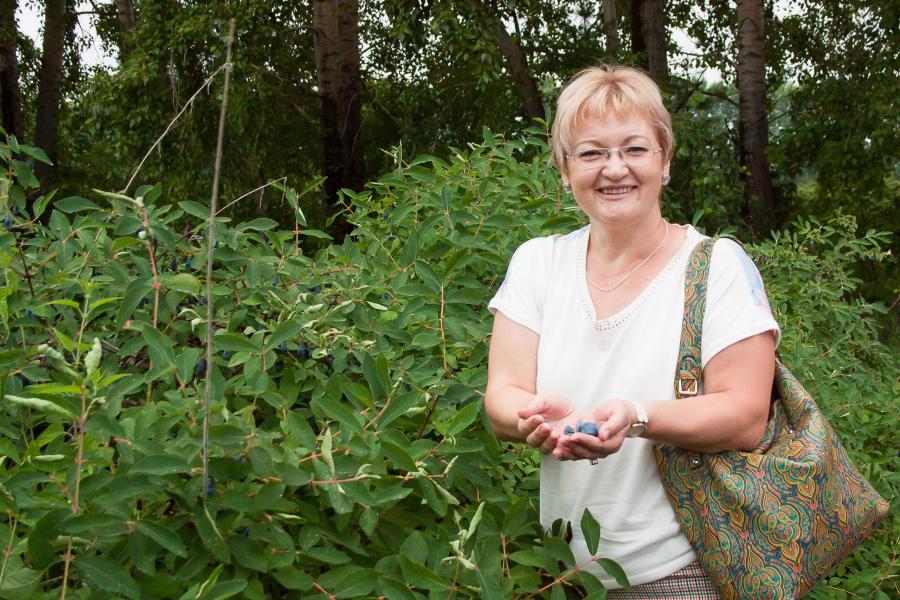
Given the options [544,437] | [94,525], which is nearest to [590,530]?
[544,437]

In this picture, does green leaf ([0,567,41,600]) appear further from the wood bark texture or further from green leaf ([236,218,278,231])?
the wood bark texture

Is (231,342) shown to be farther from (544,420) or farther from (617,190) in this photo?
(617,190)

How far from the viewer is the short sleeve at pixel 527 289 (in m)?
1.87

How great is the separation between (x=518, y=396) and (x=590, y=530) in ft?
0.85

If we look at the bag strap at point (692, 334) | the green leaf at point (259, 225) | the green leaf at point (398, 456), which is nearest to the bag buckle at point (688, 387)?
the bag strap at point (692, 334)

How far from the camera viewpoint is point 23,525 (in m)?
Result: 1.59

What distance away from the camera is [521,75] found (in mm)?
11859

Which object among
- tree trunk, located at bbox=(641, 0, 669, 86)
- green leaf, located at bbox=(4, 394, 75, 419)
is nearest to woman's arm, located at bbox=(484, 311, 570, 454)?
green leaf, located at bbox=(4, 394, 75, 419)

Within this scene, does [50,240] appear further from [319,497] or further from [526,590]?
[526,590]

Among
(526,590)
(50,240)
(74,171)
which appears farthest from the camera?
(74,171)

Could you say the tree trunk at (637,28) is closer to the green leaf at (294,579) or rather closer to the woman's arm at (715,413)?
the woman's arm at (715,413)

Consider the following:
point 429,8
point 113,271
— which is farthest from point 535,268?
point 429,8

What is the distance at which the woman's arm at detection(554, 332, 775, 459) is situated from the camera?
154cm

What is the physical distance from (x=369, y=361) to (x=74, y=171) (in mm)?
15803
